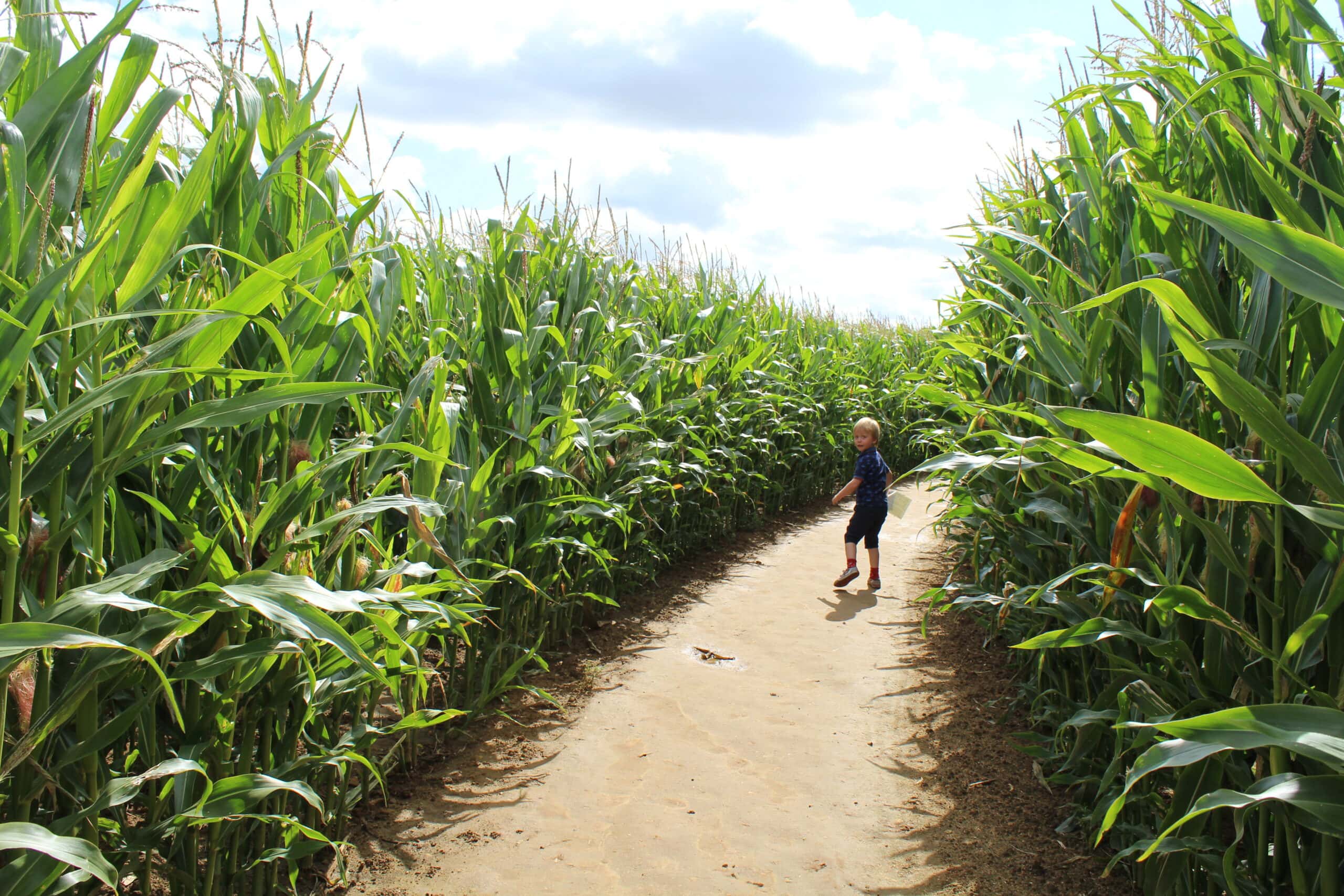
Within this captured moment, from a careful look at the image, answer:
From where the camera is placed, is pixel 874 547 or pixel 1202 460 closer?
pixel 1202 460

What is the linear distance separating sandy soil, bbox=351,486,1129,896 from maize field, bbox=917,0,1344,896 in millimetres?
379

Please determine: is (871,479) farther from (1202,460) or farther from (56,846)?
(56,846)

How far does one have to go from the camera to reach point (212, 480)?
1707mm

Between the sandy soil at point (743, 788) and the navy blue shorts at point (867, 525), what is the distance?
1.38 metres

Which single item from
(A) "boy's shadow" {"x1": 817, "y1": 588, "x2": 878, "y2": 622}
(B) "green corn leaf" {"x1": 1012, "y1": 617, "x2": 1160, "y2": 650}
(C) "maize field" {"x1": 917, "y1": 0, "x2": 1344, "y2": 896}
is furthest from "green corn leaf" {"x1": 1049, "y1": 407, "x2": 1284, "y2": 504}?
(A) "boy's shadow" {"x1": 817, "y1": 588, "x2": 878, "y2": 622}

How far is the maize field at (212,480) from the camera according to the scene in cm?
139

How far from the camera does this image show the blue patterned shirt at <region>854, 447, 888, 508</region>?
6.20m

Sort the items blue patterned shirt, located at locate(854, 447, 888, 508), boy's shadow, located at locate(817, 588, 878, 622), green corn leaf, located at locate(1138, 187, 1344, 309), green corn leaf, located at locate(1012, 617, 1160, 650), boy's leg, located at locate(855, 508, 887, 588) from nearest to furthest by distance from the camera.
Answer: green corn leaf, located at locate(1138, 187, 1344, 309), green corn leaf, located at locate(1012, 617, 1160, 650), boy's shadow, located at locate(817, 588, 878, 622), boy's leg, located at locate(855, 508, 887, 588), blue patterned shirt, located at locate(854, 447, 888, 508)

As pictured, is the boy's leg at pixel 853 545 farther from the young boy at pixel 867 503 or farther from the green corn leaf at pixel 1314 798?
the green corn leaf at pixel 1314 798

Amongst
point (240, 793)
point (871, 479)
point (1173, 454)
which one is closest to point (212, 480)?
point (240, 793)

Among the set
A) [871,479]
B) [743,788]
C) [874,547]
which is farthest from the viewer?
[871,479]

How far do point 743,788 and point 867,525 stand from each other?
3331 mm

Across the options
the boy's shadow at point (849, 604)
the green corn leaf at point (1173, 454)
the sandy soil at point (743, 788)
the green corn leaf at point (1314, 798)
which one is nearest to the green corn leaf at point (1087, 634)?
the green corn leaf at point (1314, 798)

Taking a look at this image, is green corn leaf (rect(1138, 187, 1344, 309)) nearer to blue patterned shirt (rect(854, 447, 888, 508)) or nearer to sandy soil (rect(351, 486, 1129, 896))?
sandy soil (rect(351, 486, 1129, 896))
